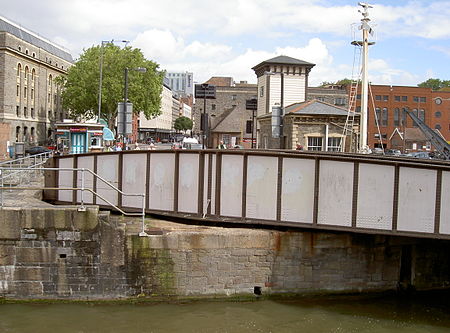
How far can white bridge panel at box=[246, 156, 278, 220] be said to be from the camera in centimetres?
1449

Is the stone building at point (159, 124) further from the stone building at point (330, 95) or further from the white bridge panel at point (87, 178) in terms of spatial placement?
the white bridge panel at point (87, 178)

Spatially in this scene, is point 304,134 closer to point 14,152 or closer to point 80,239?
point 14,152

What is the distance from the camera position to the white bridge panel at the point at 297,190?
46.5ft

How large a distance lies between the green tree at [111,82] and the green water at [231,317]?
176 ft

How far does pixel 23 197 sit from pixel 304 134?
27287 mm

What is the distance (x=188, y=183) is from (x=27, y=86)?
60893 mm

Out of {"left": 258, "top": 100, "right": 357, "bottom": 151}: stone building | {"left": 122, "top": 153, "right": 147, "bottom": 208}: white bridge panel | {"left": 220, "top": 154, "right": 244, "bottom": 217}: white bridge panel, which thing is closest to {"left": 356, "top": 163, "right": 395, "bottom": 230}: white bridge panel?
{"left": 220, "top": 154, "right": 244, "bottom": 217}: white bridge panel

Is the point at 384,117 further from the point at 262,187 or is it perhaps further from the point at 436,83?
the point at 262,187

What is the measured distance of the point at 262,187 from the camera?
14617 mm

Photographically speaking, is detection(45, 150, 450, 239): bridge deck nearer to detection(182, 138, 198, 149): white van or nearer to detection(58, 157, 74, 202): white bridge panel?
detection(58, 157, 74, 202): white bridge panel

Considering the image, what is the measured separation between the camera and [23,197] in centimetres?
1664

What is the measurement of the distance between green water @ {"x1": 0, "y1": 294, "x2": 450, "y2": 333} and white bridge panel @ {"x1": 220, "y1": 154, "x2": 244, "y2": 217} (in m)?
2.56

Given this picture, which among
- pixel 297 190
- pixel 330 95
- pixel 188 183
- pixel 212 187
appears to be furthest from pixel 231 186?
pixel 330 95

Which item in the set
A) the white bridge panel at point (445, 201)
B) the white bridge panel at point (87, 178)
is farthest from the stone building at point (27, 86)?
the white bridge panel at point (445, 201)
